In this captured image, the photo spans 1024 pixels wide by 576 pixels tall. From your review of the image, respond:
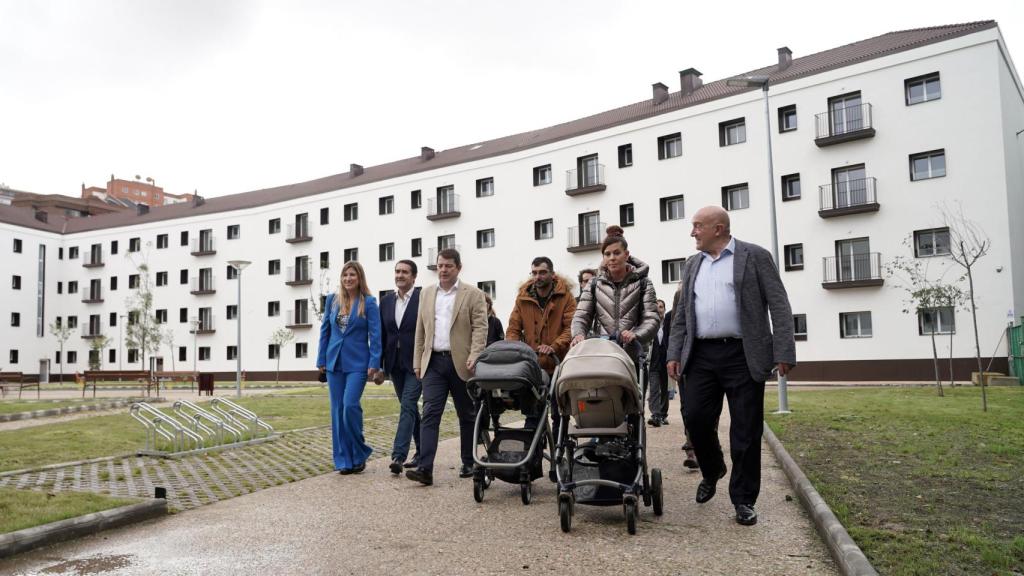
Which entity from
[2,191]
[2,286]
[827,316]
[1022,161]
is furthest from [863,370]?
[2,191]

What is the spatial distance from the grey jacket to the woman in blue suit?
142 inches

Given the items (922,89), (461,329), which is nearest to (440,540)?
(461,329)

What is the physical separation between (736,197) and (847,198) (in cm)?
510

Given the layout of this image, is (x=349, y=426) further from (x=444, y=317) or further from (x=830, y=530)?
(x=830, y=530)

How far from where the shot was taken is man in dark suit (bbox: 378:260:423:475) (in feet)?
24.9

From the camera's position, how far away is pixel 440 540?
192 inches

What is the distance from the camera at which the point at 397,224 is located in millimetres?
48781

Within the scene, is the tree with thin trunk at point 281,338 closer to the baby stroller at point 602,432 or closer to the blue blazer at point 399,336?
the blue blazer at point 399,336

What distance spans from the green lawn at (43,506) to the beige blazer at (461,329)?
2800 millimetres

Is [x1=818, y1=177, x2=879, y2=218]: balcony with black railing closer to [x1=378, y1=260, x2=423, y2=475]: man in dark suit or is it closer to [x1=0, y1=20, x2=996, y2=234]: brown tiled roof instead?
[x1=0, y1=20, x2=996, y2=234]: brown tiled roof

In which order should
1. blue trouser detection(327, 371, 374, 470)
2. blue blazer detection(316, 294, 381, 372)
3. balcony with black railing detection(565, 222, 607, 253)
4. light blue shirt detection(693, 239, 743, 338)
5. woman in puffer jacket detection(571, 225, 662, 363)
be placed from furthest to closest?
balcony with black railing detection(565, 222, 607, 253) → blue blazer detection(316, 294, 381, 372) → blue trouser detection(327, 371, 374, 470) → woman in puffer jacket detection(571, 225, 662, 363) → light blue shirt detection(693, 239, 743, 338)

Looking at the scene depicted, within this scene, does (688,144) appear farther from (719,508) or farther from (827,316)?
(719,508)

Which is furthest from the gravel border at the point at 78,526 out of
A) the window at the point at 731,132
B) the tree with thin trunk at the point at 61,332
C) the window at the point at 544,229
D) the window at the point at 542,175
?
the tree with thin trunk at the point at 61,332

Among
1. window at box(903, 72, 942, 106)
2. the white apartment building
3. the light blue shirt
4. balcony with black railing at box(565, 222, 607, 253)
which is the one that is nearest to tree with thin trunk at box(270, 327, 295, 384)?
the white apartment building
